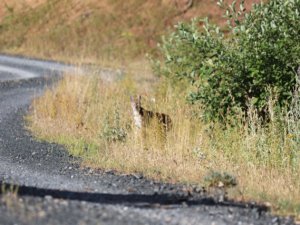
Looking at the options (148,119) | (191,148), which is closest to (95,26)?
(148,119)

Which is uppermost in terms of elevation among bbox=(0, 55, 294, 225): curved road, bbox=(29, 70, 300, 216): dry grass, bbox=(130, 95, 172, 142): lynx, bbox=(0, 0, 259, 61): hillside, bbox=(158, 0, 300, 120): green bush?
bbox=(0, 0, 259, 61): hillside

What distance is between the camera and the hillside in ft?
108

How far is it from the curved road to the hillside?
20.6 meters

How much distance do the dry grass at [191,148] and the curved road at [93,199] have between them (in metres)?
0.36

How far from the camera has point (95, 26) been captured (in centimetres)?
3691

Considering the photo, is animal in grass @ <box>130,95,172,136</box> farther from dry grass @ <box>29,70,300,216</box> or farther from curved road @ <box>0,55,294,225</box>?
curved road @ <box>0,55,294,225</box>

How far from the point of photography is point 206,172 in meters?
8.30

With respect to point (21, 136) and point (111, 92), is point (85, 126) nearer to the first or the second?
point (21, 136)

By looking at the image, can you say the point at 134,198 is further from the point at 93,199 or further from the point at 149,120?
the point at 149,120

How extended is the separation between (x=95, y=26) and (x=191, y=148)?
91.7ft

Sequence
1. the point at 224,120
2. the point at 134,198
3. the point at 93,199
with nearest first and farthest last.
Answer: the point at 93,199 → the point at 134,198 → the point at 224,120

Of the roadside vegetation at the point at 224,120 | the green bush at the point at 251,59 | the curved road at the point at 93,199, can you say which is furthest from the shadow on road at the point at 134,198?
the green bush at the point at 251,59

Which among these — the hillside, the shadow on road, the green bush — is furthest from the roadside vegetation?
the hillside

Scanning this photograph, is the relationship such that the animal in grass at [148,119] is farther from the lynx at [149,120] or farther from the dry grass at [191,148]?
the dry grass at [191,148]
